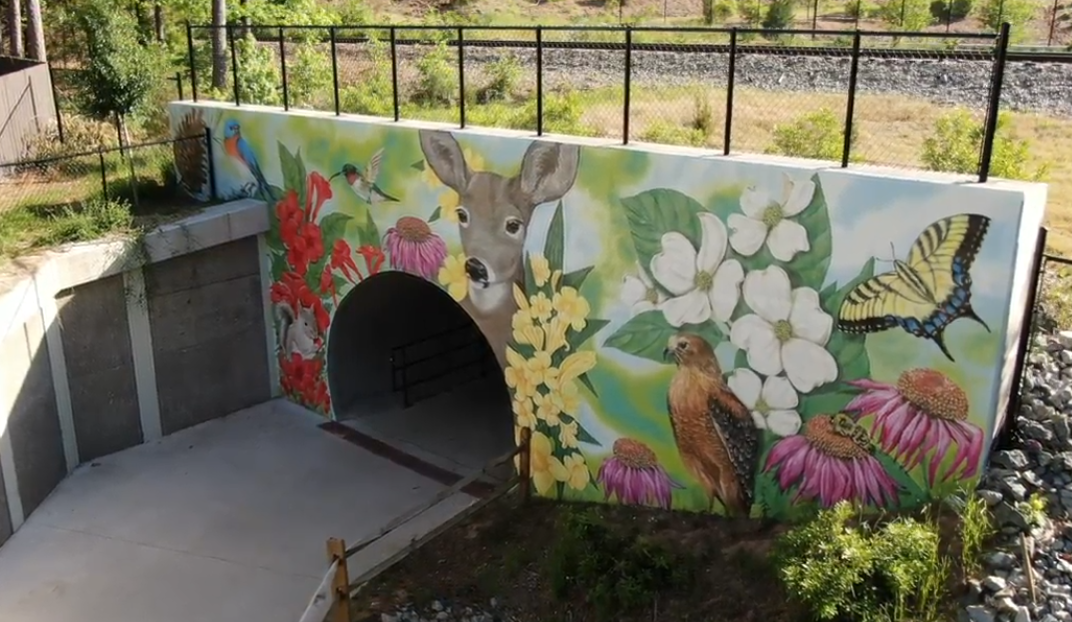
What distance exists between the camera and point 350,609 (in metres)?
9.43

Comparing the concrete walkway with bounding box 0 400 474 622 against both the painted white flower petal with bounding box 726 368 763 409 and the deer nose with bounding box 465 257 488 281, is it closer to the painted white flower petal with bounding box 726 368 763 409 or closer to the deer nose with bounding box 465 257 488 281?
the deer nose with bounding box 465 257 488 281

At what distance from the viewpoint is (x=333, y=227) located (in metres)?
13.3

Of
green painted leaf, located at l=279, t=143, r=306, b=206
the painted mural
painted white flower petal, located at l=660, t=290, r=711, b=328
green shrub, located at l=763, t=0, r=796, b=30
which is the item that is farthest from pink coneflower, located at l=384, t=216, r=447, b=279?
green shrub, located at l=763, t=0, r=796, b=30

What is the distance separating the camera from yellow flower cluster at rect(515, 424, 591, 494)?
10.8 m

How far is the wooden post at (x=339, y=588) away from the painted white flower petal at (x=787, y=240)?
16.1ft

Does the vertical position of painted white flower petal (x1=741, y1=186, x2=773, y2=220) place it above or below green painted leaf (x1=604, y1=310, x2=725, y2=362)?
above

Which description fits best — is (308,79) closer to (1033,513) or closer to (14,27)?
(14,27)

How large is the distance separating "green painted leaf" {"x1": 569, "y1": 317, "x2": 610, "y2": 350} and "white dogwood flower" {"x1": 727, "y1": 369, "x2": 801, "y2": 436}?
164 cm

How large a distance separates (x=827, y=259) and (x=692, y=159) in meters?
1.62

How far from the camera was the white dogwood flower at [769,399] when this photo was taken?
8844 millimetres

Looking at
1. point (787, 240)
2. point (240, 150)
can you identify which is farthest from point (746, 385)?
point (240, 150)

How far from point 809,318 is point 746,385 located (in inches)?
38.1

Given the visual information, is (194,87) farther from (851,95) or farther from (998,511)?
(998,511)

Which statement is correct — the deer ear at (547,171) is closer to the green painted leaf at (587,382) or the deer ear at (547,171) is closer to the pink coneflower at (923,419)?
the green painted leaf at (587,382)
